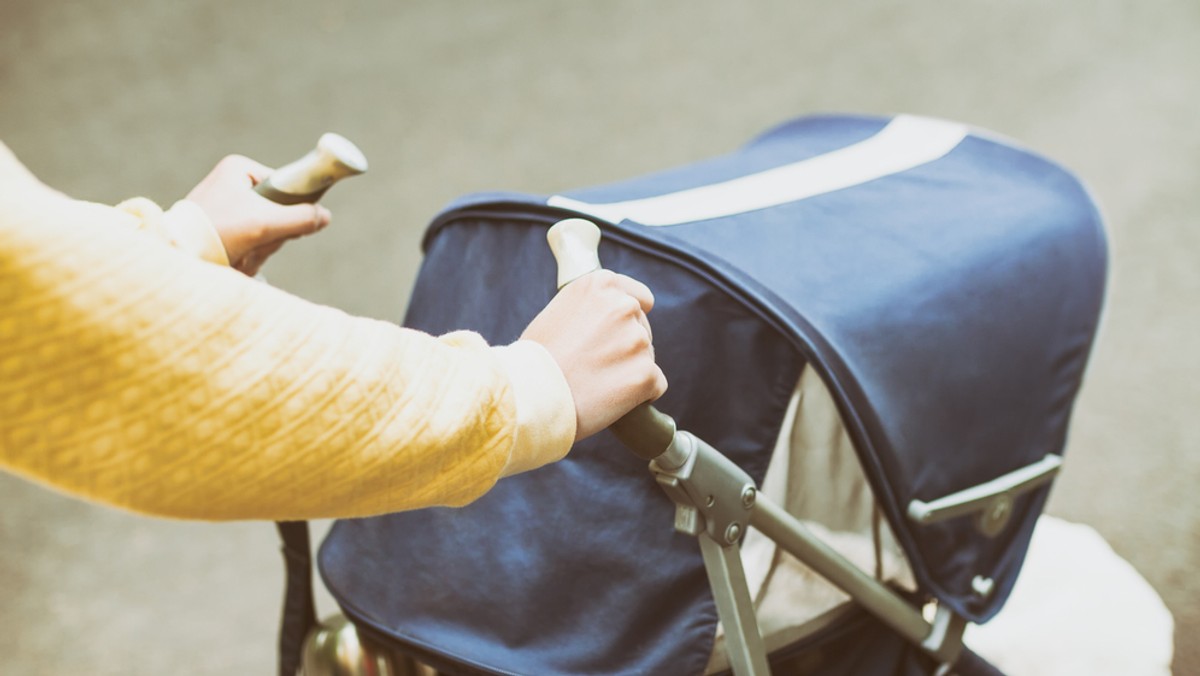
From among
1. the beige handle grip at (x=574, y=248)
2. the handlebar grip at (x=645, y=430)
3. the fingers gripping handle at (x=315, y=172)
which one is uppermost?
the fingers gripping handle at (x=315, y=172)

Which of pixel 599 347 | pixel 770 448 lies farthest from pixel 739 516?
pixel 599 347

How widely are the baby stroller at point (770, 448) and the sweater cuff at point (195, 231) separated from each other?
0.57 feet

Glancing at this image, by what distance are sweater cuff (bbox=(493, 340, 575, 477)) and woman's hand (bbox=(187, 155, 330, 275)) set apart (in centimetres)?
31

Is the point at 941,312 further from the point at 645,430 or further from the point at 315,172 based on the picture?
the point at 315,172

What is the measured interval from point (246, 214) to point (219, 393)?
36cm

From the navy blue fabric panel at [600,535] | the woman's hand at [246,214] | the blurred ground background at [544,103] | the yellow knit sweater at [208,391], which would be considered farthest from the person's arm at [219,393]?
the blurred ground background at [544,103]

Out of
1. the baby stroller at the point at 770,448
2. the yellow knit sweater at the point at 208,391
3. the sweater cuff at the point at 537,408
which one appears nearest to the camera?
the yellow knit sweater at the point at 208,391

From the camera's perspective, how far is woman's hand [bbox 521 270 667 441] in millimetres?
636

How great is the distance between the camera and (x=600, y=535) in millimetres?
820

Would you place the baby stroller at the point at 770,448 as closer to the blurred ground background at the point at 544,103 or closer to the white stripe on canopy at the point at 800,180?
the white stripe on canopy at the point at 800,180

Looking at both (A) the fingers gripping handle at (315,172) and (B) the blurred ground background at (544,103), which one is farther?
(B) the blurred ground background at (544,103)

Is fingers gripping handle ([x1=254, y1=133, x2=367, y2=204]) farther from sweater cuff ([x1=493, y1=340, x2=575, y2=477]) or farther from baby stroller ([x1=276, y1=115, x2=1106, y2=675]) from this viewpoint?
sweater cuff ([x1=493, y1=340, x2=575, y2=477])

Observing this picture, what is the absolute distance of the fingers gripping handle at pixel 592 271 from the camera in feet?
2.23

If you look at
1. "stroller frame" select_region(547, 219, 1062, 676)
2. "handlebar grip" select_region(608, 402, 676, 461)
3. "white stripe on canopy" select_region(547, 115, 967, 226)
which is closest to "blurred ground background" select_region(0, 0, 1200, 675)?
"white stripe on canopy" select_region(547, 115, 967, 226)
